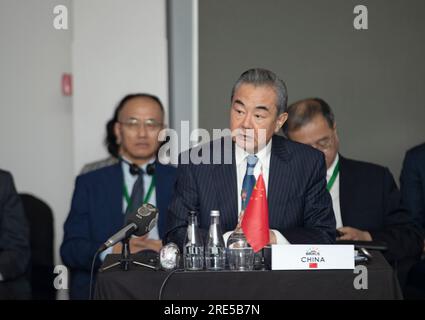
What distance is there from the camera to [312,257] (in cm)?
303

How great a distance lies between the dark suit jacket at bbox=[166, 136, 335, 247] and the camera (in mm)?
3572

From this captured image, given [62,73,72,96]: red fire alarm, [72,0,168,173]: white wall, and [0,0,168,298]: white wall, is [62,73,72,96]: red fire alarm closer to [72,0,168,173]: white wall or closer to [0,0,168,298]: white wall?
[0,0,168,298]: white wall

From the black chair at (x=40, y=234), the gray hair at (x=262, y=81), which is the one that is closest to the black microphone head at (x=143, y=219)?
the gray hair at (x=262, y=81)

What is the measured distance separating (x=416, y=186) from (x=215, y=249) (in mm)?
2044

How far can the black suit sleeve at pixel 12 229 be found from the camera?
4391 mm

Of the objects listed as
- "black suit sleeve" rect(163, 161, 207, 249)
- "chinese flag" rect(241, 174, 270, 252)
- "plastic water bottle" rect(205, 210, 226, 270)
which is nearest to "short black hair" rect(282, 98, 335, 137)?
"black suit sleeve" rect(163, 161, 207, 249)

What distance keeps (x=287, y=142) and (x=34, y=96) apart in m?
2.98

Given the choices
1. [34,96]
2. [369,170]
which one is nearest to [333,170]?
[369,170]

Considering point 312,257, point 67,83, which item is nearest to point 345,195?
point 312,257

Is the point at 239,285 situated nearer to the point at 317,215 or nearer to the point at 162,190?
the point at 317,215

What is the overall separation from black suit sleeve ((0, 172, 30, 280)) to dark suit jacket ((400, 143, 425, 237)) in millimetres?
2216

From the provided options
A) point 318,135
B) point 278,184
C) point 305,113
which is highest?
point 305,113

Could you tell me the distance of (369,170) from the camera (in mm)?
4582
